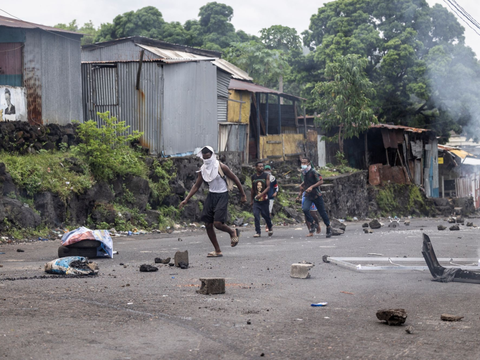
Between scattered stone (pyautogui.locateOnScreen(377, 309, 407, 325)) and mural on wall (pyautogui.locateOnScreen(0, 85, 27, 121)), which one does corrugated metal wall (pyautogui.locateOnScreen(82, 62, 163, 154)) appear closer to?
mural on wall (pyautogui.locateOnScreen(0, 85, 27, 121))

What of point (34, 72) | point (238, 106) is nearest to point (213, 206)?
point (34, 72)

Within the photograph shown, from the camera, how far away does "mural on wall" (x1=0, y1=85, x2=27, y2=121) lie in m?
17.3

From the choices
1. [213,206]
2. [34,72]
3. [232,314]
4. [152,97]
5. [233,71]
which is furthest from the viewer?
[233,71]

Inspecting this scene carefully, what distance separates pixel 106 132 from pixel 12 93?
112 inches

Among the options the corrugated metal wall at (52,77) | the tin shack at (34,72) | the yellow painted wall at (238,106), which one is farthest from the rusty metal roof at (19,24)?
the yellow painted wall at (238,106)

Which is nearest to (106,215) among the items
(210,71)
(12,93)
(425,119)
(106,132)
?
(106,132)

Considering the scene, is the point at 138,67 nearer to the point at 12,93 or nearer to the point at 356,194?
the point at 12,93

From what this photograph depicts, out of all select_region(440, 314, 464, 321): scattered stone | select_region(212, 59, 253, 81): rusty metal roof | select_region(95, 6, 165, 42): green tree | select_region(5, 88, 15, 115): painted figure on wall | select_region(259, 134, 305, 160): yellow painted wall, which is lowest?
select_region(440, 314, 464, 321): scattered stone

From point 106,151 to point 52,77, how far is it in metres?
3.35

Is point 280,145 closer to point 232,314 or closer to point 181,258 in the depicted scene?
point 181,258

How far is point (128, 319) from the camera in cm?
521

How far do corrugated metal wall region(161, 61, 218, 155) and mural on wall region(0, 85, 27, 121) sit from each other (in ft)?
15.9

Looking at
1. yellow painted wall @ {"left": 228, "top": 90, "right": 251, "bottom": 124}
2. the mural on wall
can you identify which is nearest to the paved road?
the mural on wall

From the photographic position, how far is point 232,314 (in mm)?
5594
